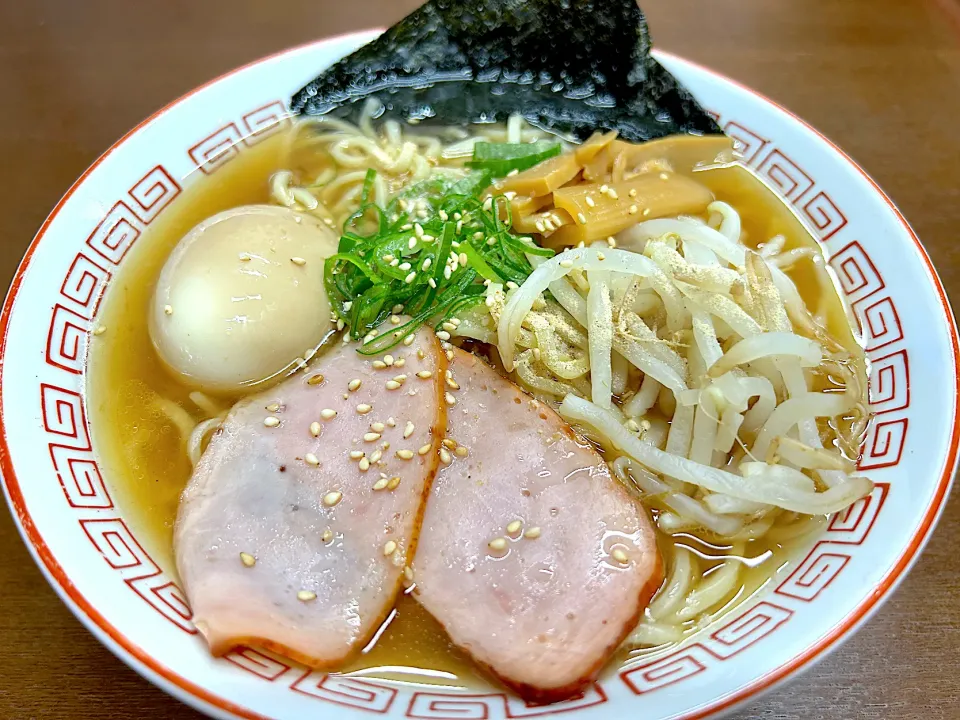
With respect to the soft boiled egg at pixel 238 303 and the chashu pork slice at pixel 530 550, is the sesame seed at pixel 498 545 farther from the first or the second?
the soft boiled egg at pixel 238 303

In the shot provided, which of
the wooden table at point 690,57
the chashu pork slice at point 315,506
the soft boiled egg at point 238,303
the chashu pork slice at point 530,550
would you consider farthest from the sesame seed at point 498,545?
the wooden table at point 690,57

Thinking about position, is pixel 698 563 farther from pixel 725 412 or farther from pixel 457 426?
pixel 457 426

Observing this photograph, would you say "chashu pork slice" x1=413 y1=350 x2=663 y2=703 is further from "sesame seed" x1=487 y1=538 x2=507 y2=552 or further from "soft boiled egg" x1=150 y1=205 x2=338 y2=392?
"soft boiled egg" x1=150 y1=205 x2=338 y2=392

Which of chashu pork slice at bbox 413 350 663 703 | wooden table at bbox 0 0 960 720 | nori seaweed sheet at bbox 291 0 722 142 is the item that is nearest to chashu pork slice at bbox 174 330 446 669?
chashu pork slice at bbox 413 350 663 703

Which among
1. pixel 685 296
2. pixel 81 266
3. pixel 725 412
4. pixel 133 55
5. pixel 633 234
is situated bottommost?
pixel 725 412

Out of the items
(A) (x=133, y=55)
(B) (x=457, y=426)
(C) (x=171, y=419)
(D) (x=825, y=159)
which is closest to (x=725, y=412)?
(B) (x=457, y=426)
